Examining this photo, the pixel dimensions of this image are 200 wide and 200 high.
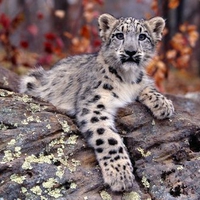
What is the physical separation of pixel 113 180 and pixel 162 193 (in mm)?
524

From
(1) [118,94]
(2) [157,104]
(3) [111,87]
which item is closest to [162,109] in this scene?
(2) [157,104]

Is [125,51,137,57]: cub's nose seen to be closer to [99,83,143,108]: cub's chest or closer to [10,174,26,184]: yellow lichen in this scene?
[99,83,143,108]: cub's chest

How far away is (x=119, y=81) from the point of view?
5875mm

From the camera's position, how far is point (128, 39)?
5645 millimetres

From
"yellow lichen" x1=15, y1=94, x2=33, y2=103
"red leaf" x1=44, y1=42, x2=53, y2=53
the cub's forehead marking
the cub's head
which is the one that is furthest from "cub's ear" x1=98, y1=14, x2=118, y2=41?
"red leaf" x1=44, y1=42, x2=53, y2=53

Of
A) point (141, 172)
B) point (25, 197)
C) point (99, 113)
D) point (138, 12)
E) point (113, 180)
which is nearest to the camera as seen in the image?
point (25, 197)

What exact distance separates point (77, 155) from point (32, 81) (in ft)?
7.40

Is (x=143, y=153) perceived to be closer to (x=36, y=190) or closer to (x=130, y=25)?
(x=36, y=190)

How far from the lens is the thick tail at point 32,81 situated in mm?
6797

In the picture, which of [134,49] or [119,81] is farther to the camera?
[119,81]

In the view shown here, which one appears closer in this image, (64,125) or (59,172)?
(59,172)

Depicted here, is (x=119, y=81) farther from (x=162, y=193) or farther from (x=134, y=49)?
(x=162, y=193)

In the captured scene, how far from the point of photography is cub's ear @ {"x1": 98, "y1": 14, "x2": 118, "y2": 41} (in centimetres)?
→ 608

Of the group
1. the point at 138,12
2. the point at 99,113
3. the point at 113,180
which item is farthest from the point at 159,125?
the point at 138,12
